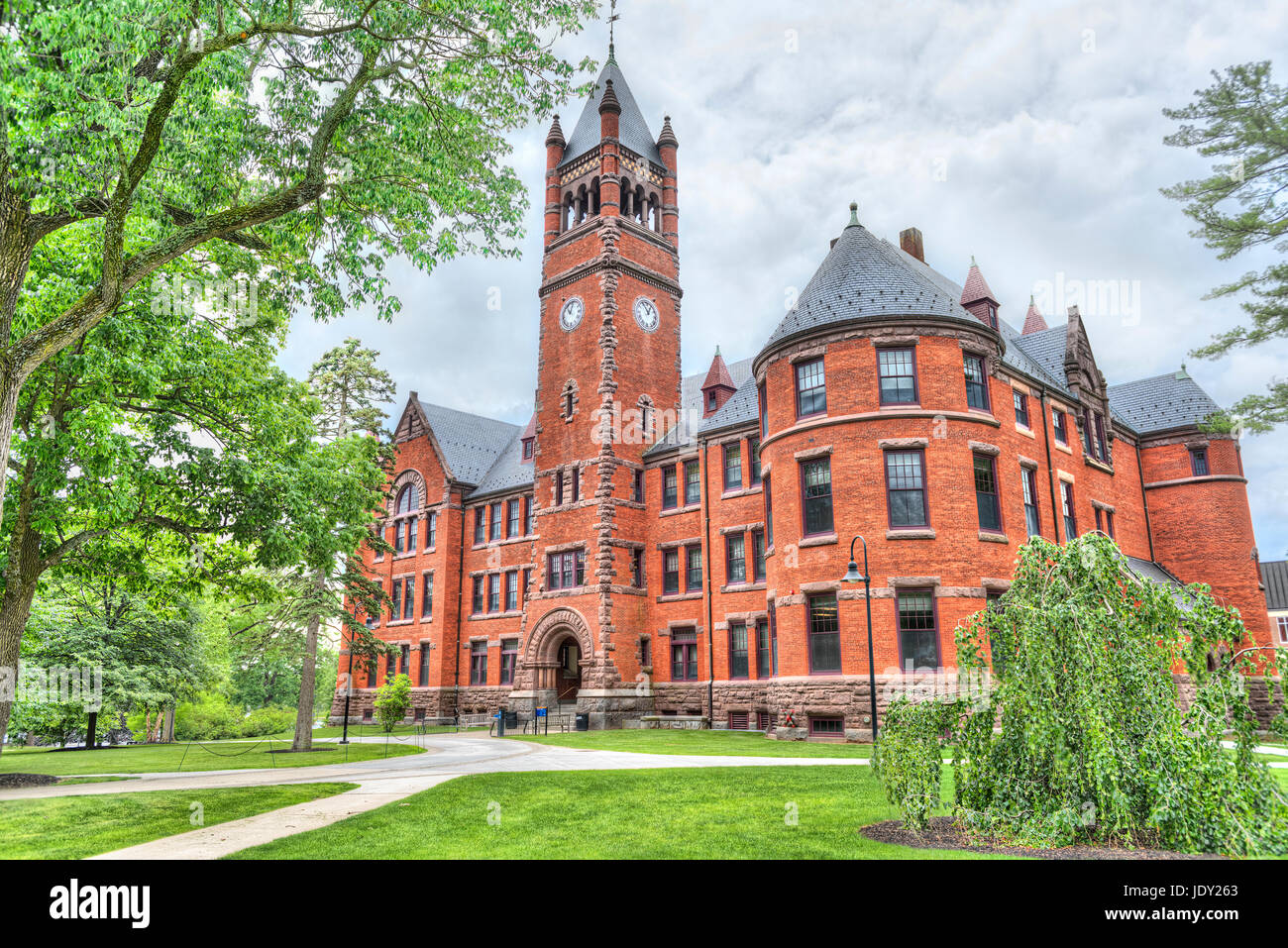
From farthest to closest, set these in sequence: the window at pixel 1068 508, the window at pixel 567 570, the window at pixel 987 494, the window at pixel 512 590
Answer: the window at pixel 512 590, the window at pixel 567 570, the window at pixel 1068 508, the window at pixel 987 494

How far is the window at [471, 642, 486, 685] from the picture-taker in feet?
144

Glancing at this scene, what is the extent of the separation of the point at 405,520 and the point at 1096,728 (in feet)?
147

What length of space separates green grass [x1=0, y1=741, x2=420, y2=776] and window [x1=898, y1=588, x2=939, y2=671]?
15.4 metres

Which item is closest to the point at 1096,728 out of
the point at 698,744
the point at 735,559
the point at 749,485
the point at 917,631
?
the point at 917,631

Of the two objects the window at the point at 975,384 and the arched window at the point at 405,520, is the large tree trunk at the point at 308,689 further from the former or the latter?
the window at the point at 975,384

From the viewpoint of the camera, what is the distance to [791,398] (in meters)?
27.8

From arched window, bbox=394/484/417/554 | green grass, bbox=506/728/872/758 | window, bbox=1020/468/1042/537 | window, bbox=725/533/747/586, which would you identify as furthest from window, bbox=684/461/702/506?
arched window, bbox=394/484/417/554

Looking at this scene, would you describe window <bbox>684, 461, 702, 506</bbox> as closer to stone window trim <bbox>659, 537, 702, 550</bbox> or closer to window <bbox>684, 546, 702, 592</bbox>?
stone window trim <bbox>659, 537, 702, 550</bbox>

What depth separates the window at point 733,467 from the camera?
3353 cm

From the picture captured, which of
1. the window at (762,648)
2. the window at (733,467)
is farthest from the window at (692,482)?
the window at (762,648)

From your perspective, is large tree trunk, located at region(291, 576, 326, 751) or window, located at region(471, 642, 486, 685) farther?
window, located at region(471, 642, 486, 685)

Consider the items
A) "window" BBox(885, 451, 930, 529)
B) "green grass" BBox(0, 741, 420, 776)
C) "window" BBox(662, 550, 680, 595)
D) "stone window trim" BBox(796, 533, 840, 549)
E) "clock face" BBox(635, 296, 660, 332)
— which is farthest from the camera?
"clock face" BBox(635, 296, 660, 332)

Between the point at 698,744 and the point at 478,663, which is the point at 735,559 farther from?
the point at 478,663
